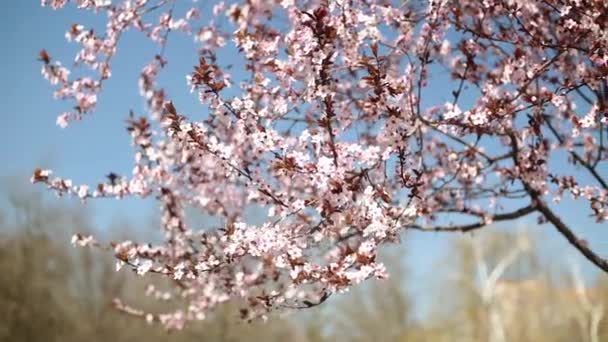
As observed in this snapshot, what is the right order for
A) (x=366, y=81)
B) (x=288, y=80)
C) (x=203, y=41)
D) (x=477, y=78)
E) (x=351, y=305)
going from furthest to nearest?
(x=351, y=305)
(x=203, y=41)
(x=477, y=78)
(x=288, y=80)
(x=366, y=81)

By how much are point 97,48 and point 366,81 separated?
2.82m

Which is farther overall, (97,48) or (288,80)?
(97,48)

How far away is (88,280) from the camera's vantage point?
2141cm

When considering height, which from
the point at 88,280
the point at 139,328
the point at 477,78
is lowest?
the point at 477,78

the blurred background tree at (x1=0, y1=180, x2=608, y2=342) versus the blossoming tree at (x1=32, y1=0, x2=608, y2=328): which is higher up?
the blurred background tree at (x1=0, y1=180, x2=608, y2=342)

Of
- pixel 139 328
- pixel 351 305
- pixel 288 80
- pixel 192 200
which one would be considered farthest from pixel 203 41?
pixel 351 305

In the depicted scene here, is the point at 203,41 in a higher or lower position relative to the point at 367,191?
higher

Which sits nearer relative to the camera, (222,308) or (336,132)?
(336,132)

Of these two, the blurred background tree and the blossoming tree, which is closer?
the blossoming tree

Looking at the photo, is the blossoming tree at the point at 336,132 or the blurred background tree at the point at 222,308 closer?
the blossoming tree at the point at 336,132

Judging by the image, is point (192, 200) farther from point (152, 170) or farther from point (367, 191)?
point (367, 191)

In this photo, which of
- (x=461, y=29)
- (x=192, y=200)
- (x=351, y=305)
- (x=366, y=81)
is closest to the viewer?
(x=366, y=81)

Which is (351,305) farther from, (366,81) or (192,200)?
(366,81)

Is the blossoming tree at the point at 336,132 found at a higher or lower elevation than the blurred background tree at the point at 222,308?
lower
